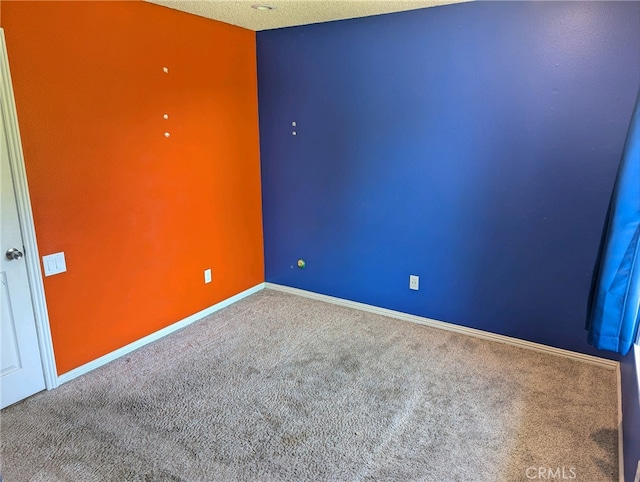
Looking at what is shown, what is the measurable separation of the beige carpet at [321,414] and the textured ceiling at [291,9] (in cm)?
231

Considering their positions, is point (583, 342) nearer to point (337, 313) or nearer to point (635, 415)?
point (635, 415)

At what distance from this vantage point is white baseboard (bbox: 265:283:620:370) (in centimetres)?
283

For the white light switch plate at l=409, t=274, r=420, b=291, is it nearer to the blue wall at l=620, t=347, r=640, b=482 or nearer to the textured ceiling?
the blue wall at l=620, t=347, r=640, b=482

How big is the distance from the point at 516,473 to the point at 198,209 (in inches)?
105

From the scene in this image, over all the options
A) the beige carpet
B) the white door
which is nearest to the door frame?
the white door

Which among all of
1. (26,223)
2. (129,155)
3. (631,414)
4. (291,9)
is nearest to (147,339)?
(26,223)

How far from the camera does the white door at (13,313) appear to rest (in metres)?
2.23

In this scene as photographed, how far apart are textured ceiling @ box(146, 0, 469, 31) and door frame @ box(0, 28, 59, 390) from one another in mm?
1100

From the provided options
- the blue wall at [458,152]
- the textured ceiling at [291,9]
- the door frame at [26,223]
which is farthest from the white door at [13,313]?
the blue wall at [458,152]

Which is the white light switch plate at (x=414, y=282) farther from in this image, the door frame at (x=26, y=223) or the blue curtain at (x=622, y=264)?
the door frame at (x=26, y=223)

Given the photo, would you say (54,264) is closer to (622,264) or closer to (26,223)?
(26,223)

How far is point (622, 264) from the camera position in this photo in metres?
1.96
